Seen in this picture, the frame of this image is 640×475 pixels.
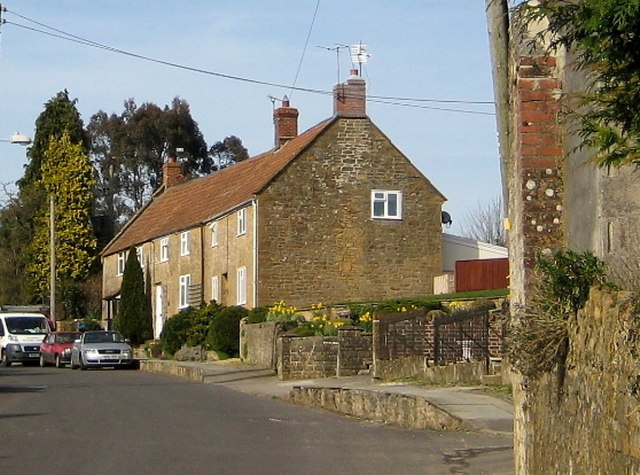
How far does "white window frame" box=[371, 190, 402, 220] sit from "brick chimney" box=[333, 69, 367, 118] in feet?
9.83

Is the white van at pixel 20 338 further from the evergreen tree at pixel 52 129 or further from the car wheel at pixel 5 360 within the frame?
the evergreen tree at pixel 52 129

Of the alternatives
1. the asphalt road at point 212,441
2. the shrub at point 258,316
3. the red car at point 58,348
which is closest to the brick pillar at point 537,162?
the asphalt road at point 212,441

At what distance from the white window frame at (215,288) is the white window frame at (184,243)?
106 inches

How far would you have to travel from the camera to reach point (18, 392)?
27438 mm

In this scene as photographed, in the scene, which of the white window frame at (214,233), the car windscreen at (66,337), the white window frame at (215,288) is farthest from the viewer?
the white window frame at (214,233)

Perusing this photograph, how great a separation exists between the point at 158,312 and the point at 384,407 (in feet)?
123

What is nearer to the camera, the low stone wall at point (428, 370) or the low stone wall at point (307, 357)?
the low stone wall at point (428, 370)

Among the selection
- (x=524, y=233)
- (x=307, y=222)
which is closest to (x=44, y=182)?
(x=307, y=222)

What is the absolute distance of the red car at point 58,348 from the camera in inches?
1678

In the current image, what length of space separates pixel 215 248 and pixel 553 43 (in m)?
43.2

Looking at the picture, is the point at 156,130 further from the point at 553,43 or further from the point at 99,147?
the point at 553,43

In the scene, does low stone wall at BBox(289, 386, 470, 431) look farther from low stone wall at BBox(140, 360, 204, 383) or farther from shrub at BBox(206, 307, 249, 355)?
shrub at BBox(206, 307, 249, 355)

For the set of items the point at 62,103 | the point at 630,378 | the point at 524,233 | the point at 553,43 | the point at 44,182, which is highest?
the point at 62,103

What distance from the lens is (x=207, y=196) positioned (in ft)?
179
